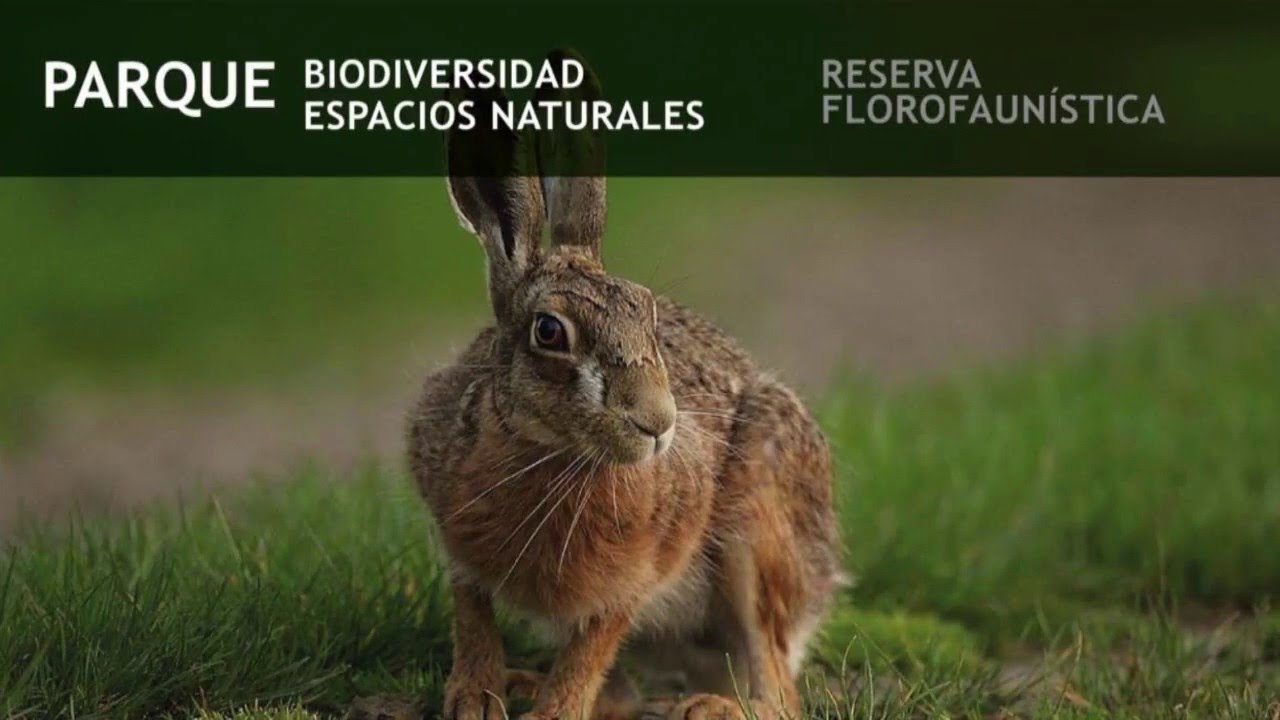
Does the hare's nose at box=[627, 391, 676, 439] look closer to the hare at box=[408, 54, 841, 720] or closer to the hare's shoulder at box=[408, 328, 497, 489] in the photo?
the hare at box=[408, 54, 841, 720]

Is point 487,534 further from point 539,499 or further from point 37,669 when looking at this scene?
point 37,669

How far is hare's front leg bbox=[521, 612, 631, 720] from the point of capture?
5324 mm

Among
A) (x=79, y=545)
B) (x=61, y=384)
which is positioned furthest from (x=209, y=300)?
(x=79, y=545)

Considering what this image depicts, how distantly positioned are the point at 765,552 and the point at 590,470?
0.91m

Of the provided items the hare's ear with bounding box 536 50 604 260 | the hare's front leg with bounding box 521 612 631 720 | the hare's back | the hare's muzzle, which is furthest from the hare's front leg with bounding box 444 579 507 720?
the hare's ear with bounding box 536 50 604 260

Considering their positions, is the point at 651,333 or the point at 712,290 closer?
the point at 651,333

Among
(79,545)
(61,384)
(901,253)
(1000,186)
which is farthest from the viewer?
(1000,186)

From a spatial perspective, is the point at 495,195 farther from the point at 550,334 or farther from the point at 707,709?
the point at 707,709

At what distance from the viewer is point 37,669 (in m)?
5.05

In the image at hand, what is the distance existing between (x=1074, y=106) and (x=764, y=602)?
194 inches

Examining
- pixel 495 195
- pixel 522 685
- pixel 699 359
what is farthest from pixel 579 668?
pixel 495 195

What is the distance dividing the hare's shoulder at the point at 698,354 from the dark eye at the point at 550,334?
0.63 m

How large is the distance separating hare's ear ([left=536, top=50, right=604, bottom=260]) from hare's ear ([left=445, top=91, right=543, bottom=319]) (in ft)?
0.34

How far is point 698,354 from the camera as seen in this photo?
5.75 meters
